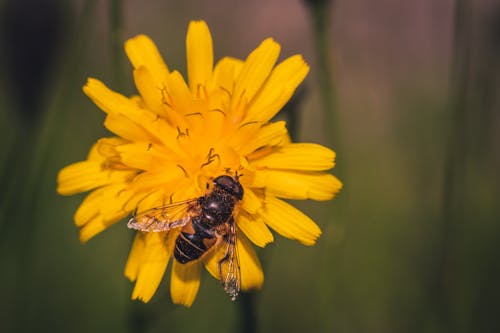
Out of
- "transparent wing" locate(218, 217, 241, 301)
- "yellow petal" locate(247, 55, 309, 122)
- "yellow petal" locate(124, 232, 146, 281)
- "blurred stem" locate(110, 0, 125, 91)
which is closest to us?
"transparent wing" locate(218, 217, 241, 301)

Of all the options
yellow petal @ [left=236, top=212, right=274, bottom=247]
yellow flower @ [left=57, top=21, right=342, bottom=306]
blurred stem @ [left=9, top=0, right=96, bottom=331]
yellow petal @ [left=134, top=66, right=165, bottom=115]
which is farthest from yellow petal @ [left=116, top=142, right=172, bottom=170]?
blurred stem @ [left=9, top=0, right=96, bottom=331]

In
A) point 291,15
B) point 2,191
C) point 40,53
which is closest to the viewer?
point 40,53

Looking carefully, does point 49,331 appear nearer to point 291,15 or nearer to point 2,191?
point 2,191

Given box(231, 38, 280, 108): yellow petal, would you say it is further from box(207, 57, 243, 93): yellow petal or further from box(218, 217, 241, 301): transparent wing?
box(218, 217, 241, 301): transparent wing

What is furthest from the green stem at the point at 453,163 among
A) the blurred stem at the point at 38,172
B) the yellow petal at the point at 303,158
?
the blurred stem at the point at 38,172

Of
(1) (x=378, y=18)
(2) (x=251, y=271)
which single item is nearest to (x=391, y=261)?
(2) (x=251, y=271)

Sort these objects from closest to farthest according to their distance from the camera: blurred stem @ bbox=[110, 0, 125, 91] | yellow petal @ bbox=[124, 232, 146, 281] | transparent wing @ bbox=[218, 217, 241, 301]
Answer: transparent wing @ bbox=[218, 217, 241, 301] < yellow petal @ bbox=[124, 232, 146, 281] < blurred stem @ bbox=[110, 0, 125, 91]

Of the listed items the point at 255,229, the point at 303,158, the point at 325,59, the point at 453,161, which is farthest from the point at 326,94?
the point at 255,229
